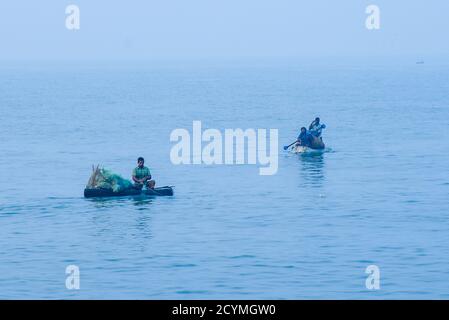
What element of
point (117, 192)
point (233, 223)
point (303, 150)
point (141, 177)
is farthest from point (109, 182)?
point (303, 150)

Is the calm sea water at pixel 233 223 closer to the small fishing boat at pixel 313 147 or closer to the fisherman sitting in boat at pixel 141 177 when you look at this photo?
the small fishing boat at pixel 313 147

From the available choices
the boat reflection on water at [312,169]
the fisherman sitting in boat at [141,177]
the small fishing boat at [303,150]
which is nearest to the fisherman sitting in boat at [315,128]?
the boat reflection on water at [312,169]

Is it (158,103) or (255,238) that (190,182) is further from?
(158,103)

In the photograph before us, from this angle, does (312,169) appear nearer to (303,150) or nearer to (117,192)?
(303,150)

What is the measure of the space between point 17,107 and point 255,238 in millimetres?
113029

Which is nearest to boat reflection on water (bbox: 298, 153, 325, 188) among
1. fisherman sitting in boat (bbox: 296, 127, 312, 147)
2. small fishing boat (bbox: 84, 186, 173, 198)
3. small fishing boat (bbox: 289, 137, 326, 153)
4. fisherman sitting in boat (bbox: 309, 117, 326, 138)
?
small fishing boat (bbox: 289, 137, 326, 153)

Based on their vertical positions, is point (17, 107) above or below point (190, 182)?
above

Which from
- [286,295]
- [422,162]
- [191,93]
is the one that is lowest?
[286,295]

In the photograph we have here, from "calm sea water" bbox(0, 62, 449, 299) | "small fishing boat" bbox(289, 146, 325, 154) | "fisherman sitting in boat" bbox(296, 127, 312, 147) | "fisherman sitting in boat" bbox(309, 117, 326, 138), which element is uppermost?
"fisherman sitting in boat" bbox(309, 117, 326, 138)

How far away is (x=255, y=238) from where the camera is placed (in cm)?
4709

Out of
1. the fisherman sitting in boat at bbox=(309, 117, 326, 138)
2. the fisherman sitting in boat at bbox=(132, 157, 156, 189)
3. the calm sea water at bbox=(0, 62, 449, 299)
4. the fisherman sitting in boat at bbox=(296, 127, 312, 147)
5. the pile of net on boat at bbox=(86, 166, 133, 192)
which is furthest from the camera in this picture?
the fisherman sitting in boat at bbox=(296, 127, 312, 147)

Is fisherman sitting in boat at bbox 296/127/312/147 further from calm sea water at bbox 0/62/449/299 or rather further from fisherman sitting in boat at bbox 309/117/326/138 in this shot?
calm sea water at bbox 0/62/449/299
